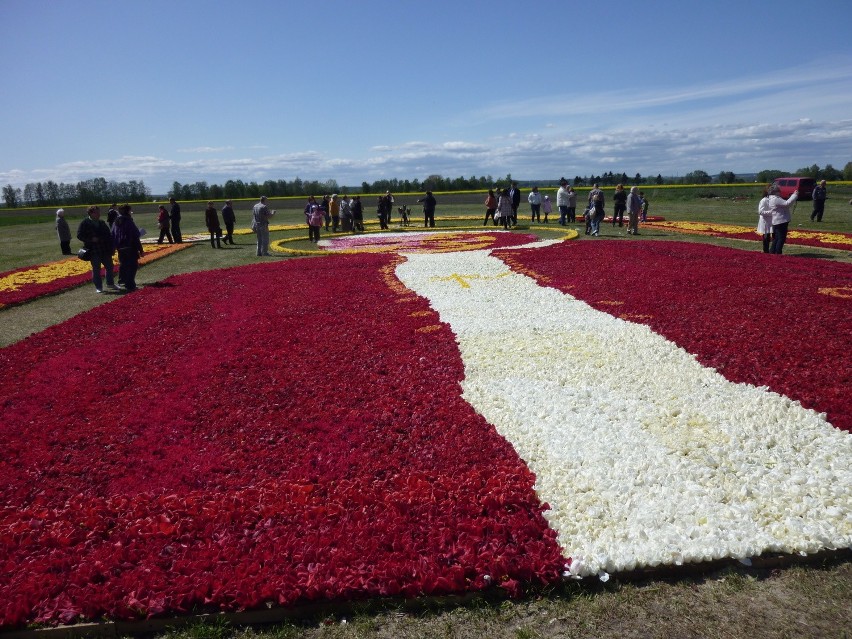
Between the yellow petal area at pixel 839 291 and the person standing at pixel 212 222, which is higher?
the person standing at pixel 212 222

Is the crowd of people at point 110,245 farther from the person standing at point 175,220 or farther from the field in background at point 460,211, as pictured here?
the person standing at point 175,220

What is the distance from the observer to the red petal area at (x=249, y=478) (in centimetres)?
446

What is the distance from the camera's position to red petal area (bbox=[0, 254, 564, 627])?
4.46 m

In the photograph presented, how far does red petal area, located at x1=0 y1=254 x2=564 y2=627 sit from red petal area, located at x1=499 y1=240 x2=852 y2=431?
366cm

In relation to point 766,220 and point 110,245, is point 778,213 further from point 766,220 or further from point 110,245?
point 110,245

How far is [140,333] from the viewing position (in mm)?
11508

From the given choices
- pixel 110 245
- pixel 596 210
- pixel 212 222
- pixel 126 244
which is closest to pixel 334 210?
pixel 212 222

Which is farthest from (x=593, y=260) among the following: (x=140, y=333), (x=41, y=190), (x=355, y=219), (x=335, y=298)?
(x=41, y=190)

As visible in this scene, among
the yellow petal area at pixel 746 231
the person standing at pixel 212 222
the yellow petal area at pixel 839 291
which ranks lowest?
the yellow petal area at pixel 839 291

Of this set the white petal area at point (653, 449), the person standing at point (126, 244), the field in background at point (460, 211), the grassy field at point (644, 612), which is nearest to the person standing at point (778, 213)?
the white petal area at point (653, 449)

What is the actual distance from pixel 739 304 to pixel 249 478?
955 cm

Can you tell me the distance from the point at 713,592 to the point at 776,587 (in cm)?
48

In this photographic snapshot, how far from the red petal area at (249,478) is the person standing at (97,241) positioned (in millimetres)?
5884

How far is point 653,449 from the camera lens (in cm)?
619
